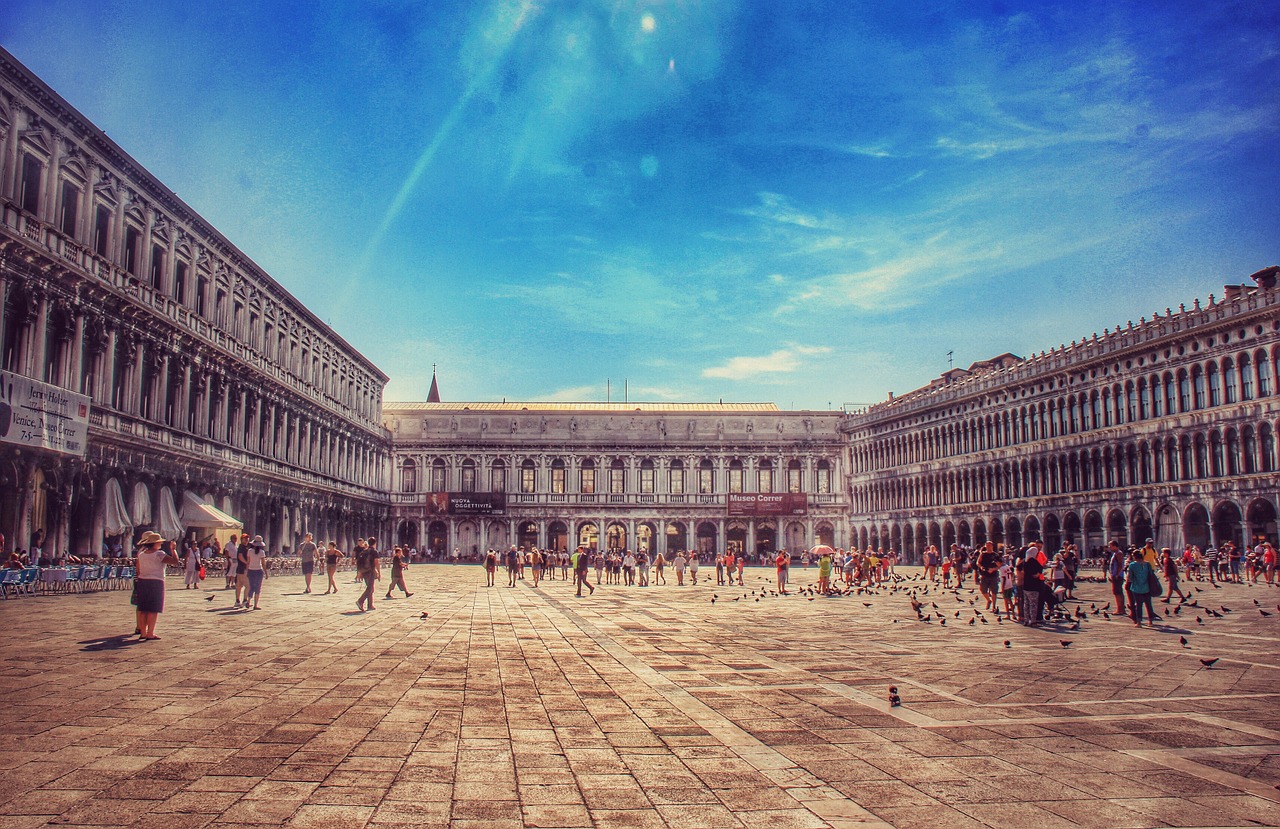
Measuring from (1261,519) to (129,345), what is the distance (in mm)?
44211

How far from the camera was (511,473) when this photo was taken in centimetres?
7431

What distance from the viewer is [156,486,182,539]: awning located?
30.7 metres

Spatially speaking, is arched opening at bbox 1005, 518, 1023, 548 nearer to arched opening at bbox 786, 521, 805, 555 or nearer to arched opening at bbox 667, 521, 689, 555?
arched opening at bbox 786, 521, 805, 555

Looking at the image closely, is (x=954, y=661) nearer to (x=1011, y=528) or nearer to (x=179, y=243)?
(x=179, y=243)

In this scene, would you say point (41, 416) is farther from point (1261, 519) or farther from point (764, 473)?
point (764, 473)

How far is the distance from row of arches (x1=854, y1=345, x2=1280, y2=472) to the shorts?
43.0m

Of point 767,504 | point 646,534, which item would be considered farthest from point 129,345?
point 646,534

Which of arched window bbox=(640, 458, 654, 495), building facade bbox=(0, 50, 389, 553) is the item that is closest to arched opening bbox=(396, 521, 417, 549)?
arched window bbox=(640, 458, 654, 495)

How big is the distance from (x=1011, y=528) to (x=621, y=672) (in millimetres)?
49956

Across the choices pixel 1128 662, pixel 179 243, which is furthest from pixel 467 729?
pixel 179 243

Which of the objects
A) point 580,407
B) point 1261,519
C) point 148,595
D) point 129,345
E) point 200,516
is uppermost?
point 580,407

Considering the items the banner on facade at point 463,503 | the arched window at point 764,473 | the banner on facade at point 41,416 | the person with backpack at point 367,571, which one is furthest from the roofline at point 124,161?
the arched window at point 764,473

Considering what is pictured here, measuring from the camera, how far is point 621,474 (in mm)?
75000

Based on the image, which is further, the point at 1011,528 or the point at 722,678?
the point at 1011,528
